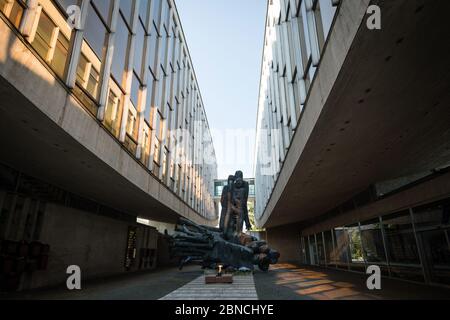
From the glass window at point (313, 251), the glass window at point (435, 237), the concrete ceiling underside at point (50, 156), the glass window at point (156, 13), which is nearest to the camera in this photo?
the concrete ceiling underside at point (50, 156)

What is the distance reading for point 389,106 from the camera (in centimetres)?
642

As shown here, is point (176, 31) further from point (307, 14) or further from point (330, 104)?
point (330, 104)

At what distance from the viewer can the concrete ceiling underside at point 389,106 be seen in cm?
434

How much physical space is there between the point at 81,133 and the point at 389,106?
8.25 m

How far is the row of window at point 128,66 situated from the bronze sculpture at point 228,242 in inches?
167

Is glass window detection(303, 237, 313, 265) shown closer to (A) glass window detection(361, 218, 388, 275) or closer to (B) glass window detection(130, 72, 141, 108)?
(A) glass window detection(361, 218, 388, 275)

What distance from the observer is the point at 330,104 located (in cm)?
627

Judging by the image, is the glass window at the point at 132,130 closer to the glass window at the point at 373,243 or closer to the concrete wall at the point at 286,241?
the glass window at the point at 373,243

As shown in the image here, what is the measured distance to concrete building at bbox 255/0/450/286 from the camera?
4.62 meters

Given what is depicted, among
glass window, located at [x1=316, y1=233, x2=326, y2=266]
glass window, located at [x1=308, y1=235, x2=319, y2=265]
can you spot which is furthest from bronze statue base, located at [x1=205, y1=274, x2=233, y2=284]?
glass window, located at [x1=308, y1=235, x2=319, y2=265]

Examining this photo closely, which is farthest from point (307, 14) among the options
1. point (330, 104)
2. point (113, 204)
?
Answer: point (113, 204)

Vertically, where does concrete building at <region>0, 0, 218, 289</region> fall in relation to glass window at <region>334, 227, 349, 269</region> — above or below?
above

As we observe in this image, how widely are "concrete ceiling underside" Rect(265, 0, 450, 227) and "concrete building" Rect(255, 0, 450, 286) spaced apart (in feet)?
0.07

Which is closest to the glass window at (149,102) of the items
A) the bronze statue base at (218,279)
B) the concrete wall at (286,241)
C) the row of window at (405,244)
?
the bronze statue base at (218,279)
